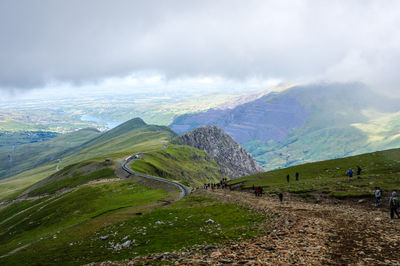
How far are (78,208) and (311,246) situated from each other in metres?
83.4

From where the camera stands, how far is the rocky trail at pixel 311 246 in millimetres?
20844

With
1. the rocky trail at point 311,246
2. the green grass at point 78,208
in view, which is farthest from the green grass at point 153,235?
the green grass at point 78,208

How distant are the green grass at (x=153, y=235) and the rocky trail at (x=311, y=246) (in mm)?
2994

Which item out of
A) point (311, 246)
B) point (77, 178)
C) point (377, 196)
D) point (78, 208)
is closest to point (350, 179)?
point (377, 196)

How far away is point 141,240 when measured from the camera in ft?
120

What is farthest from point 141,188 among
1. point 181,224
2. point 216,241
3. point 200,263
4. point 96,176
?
point 200,263

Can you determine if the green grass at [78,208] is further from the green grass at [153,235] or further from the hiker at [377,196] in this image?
the hiker at [377,196]

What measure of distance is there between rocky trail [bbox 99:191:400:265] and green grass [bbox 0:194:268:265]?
118 inches

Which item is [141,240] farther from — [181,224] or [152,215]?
[152,215]

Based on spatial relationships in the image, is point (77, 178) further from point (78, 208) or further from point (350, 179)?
point (350, 179)

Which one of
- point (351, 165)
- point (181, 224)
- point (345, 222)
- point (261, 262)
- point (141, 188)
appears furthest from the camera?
point (141, 188)

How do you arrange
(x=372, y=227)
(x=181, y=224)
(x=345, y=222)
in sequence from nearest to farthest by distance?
(x=372, y=227) < (x=345, y=222) < (x=181, y=224)

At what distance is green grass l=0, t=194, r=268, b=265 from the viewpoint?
104 feet

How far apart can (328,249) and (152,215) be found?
126 ft
